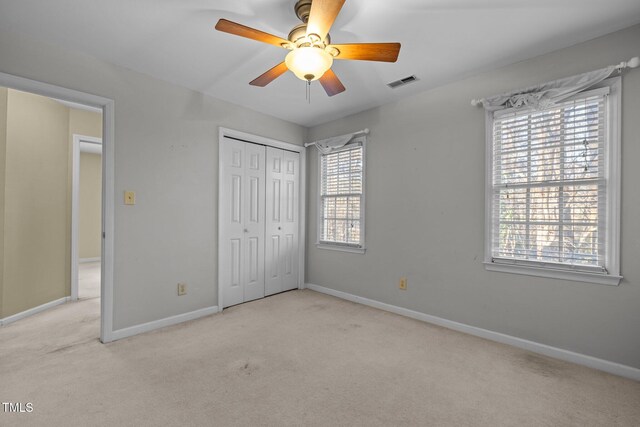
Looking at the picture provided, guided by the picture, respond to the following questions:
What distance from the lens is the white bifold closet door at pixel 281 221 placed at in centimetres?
412

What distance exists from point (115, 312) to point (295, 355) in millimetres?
1684

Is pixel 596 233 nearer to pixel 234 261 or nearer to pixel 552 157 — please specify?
pixel 552 157

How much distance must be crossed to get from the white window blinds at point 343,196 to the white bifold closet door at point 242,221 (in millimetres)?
892

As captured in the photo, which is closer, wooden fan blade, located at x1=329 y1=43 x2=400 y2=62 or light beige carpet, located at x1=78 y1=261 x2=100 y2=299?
wooden fan blade, located at x1=329 y1=43 x2=400 y2=62

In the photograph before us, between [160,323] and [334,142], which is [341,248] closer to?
[334,142]

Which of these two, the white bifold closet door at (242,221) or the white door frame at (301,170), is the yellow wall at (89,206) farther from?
the white door frame at (301,170)

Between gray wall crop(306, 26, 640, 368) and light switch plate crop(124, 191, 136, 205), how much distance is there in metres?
2.44

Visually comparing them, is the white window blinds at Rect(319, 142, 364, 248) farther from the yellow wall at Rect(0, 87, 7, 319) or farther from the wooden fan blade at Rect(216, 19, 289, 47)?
the yellow wall at Rect(0, 87, 7, 319)

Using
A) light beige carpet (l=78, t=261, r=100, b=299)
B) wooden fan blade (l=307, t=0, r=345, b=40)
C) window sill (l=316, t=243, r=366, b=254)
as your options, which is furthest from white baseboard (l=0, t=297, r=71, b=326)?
wooden fan blade (l=307, t=0, r=345, b=40)

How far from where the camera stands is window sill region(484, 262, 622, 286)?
2204 millimetres

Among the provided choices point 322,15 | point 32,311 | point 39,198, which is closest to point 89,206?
point 39,198

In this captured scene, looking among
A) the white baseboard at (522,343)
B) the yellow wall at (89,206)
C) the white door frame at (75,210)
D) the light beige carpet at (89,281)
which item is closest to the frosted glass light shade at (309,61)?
the white baseboard at (522,343)

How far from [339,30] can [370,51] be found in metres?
0.48

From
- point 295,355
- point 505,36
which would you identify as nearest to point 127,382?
point 295,355
